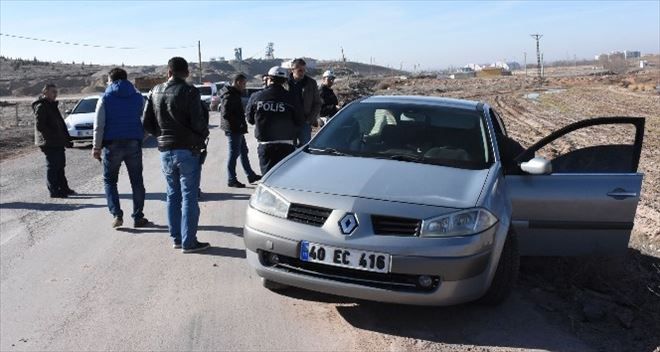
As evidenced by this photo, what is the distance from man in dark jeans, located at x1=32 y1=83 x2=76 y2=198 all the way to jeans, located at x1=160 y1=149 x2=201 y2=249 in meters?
3.80

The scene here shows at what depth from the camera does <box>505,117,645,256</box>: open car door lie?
5.00 meters

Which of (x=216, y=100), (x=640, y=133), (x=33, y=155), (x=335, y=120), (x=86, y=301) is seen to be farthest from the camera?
(x=216, y=100)

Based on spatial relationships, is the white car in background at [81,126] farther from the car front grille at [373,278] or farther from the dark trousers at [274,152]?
the car front grille at [373,278]

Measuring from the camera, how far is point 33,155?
1481 centimetres

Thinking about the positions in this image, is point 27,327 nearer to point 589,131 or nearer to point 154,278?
point 154,278

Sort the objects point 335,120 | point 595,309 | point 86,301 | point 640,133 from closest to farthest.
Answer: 1. point 595,309
2. point 86,301
3. point 640,133
4. point 335,120

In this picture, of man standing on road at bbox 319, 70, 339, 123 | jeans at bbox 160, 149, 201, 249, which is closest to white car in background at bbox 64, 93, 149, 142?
man standing on road at bbox 319, 70, 339, 123

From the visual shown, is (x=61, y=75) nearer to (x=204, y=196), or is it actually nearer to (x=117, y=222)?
(x=204, y=196)

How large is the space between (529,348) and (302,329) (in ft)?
4.81

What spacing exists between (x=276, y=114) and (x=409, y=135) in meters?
1.97

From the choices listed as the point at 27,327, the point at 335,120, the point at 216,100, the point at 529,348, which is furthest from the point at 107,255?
the point at 216,100

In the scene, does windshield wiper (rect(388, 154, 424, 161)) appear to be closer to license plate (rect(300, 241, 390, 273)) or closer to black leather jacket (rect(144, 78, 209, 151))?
license plate (rect(300, 241, 390, 273))

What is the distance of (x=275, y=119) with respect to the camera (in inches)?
275

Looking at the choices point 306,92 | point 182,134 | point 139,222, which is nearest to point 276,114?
point 182,134
